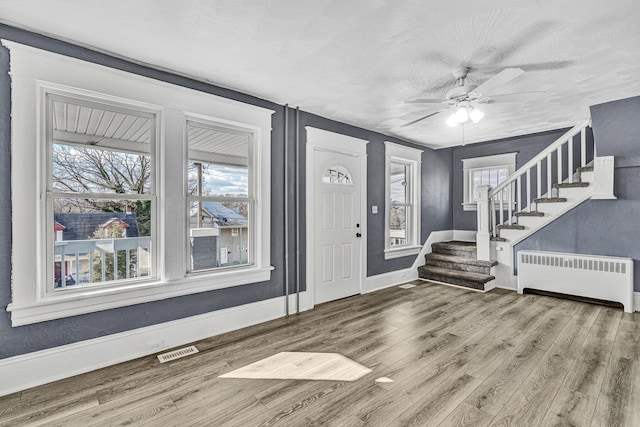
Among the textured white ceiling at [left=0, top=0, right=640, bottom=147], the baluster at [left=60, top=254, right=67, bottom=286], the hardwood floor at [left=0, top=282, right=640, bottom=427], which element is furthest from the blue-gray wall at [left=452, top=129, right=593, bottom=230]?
the baluster at [left=60, top=254, right=67, bottom=286]

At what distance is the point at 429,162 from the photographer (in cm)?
599

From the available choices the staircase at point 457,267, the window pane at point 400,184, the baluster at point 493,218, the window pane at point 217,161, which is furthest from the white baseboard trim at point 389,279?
the window pane at point 217,161

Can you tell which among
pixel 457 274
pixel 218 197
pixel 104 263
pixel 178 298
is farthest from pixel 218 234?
pixel 457 274

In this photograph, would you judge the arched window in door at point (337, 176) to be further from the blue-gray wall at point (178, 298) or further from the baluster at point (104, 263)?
the baluster at point (104, 263)

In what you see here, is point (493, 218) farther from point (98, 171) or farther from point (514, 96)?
point (98, 171)

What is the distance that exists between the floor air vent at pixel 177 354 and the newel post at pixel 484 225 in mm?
4564

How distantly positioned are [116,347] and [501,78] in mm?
3885

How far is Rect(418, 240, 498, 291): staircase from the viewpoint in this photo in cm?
487

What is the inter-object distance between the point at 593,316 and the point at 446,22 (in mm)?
3813

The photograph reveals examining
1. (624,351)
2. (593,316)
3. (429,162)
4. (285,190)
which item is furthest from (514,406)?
(429,162)

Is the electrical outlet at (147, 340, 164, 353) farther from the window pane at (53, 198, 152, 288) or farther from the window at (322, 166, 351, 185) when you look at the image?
the window at (322, 166, 351, 185)

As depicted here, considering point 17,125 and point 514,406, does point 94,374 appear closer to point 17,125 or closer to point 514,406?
point 17,125

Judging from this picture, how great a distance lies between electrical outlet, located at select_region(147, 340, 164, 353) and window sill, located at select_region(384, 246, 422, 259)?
347 cm

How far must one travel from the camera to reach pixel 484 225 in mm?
5062
